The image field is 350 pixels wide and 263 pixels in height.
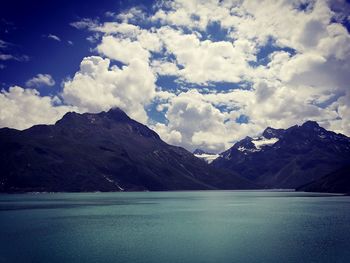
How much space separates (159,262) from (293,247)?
30.8 metres

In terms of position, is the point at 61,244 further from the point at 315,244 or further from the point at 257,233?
the point at 315,244

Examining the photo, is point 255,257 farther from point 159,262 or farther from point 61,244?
point 61,244

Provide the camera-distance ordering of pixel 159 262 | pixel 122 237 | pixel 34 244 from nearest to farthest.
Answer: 1. pixel 159 262
2. pixel 34 244
3. pixel 122 237

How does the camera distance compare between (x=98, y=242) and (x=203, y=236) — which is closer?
(x=98, y=242)

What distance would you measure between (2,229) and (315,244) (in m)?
89.5

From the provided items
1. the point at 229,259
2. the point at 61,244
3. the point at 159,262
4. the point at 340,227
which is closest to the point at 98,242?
the point at 61,244

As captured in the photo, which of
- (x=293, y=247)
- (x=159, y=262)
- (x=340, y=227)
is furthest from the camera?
(x=340, y=227)

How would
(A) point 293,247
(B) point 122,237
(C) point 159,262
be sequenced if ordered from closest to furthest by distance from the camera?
(C) point 159,262, (A) point 293,247, (B) point 122,237

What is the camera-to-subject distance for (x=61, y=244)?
279ft

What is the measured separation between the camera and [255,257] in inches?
2731

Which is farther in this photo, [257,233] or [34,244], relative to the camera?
[257,233]

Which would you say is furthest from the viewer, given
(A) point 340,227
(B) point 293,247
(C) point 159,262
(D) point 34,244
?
(A) point 340,227

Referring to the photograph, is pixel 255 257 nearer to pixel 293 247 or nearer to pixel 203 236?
pixel 293 247

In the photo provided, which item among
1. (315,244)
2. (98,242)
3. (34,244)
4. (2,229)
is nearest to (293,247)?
(315,244)
